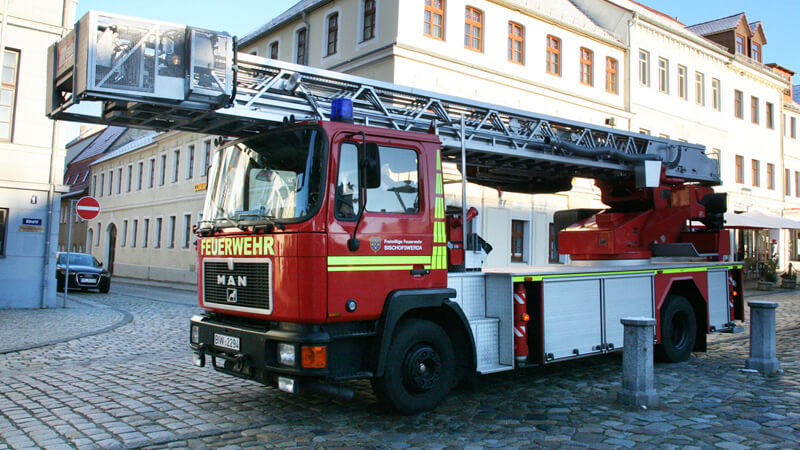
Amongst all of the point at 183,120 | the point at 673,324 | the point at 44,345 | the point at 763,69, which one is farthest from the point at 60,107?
the point at 763,69

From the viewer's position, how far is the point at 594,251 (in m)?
9.63

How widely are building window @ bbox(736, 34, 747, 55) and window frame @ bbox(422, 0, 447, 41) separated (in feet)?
68.9

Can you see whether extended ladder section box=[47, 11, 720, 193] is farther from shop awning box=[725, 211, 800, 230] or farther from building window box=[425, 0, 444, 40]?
shop awning box=[725, 211, 800, 230]

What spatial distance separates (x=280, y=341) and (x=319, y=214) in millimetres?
1078

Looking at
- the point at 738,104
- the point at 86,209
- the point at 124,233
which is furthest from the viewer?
the point at 124,233

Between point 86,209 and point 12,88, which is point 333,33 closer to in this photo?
point 12,88

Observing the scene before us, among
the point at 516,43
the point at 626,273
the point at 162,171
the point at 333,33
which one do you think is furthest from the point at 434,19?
the point at 162,171

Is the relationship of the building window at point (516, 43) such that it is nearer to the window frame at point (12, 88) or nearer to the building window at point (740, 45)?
the window frame at point (12, 88)

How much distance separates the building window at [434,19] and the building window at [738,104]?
809 inches

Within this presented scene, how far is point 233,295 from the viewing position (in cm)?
590

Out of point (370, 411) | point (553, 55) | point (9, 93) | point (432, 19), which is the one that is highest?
point (553, 55)

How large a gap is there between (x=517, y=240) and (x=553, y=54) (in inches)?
287

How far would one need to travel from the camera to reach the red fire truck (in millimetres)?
5434

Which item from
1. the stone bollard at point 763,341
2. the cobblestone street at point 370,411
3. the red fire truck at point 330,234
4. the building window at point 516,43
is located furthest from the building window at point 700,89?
the red fire truck at point 330,234
